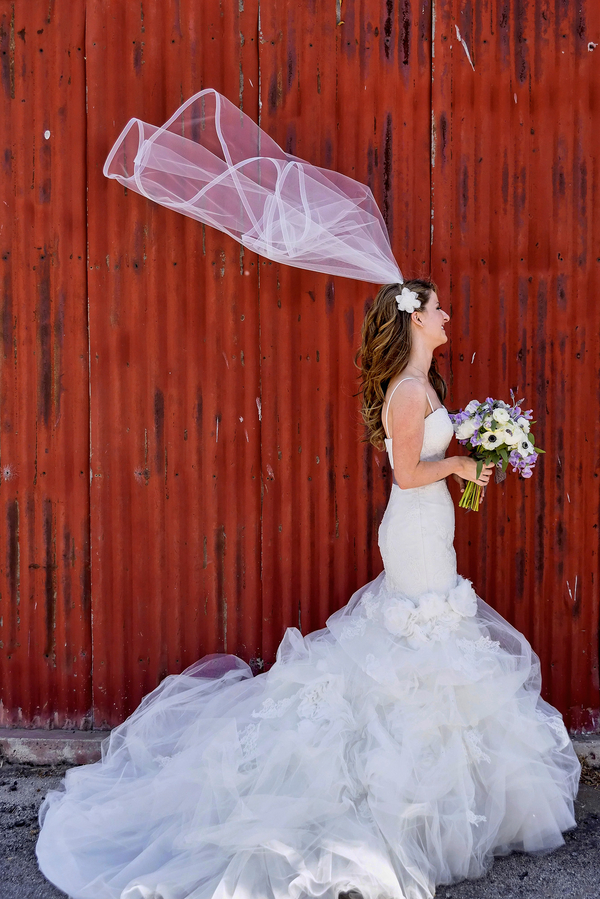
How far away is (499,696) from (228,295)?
7.86 feet

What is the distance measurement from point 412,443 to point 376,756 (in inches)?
48.7

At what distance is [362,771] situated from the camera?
253cm

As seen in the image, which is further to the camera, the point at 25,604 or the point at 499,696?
the point at 25,604

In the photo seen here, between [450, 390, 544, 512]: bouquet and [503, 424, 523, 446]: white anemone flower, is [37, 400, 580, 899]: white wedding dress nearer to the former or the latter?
[450, 390, 544, 512]: bouquet

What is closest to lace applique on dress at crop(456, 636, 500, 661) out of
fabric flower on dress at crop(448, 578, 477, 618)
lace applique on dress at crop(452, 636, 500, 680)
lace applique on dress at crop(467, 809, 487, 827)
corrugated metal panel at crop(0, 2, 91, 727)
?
lace applique on dress at crop(452, 636, 500, 680)

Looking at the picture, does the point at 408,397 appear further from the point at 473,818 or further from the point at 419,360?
the point at 473,818

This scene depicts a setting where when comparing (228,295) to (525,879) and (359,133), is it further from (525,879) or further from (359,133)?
(525,879)

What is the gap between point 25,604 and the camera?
12.1 ft

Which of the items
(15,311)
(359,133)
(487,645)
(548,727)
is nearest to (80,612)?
(15,311)

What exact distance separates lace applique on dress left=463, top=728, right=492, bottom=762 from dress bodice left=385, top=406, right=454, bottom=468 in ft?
3.68

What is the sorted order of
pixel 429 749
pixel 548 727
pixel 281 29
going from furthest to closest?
pixel 281 29, pixel 548 727, pixel 429 749

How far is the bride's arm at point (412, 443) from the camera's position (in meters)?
2.64

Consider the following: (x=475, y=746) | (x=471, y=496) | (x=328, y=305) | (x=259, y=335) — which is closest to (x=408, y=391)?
(x=471, y=496)

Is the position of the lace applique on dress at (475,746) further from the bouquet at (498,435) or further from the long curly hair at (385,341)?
the long curly hair at (385,341)
